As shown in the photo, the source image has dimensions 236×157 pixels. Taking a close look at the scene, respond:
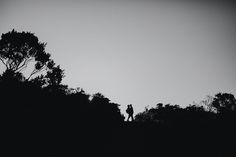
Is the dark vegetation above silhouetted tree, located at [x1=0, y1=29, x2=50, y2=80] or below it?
below

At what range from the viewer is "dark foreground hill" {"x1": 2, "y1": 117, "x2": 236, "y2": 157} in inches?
768

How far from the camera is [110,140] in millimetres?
23203

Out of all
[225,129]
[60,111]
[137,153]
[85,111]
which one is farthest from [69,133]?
[225,129]

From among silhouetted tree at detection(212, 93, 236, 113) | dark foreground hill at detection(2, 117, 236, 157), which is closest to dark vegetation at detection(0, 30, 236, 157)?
dark foreground hill at detection(2, 117, 236, 157)

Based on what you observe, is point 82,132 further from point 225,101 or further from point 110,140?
point 225,101

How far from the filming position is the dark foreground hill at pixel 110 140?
64.0 feet

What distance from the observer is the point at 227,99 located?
284 ft

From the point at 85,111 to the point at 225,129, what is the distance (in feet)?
65.3

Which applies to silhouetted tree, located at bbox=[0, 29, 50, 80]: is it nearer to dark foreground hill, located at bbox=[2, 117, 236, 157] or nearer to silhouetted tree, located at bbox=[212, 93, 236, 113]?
dark foreground hill, located at bbox=[2, 117, 236, 157]

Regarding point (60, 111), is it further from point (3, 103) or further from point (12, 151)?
point (12, 151)

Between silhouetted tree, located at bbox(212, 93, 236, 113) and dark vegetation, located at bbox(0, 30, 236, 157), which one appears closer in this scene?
dark vegetation, located at bbox(0, 30, 236, 157)

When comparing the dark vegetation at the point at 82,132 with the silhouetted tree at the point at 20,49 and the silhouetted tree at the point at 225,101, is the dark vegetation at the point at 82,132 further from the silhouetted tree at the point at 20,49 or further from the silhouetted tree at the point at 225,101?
the silhouetted tree at the point at 225,101

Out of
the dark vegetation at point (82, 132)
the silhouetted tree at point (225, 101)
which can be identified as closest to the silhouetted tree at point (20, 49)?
the dark vegetation at point (82, 132)

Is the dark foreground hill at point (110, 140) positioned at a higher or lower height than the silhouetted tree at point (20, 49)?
lower
